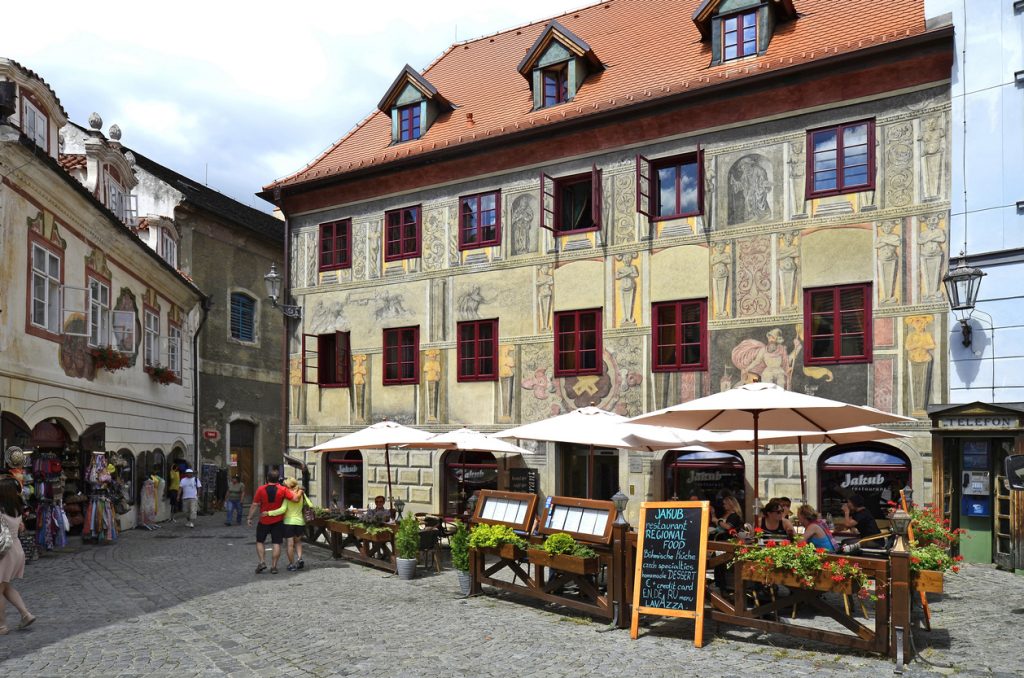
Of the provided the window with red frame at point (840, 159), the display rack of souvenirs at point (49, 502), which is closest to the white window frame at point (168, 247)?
the display rack of souvenirs at point (49, 502)

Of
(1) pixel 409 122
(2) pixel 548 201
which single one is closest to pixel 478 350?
(2) pixel 548 201

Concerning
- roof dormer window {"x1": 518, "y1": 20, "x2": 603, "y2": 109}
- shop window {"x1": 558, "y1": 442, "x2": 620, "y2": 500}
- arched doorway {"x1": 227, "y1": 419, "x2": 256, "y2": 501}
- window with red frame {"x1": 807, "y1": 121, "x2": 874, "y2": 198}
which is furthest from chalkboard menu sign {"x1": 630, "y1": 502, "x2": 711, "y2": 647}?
arched doorway {"x1": 227, "y1": 419, "x2": 256, "y2": 501}

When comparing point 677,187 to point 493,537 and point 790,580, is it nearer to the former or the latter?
point 493,537

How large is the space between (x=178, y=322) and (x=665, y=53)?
15.9 metres

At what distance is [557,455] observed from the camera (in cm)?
1925

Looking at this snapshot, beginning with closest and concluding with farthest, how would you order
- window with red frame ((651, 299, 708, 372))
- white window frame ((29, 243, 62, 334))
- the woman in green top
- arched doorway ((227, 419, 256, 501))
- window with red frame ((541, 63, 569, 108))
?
the woman in green top < white window frame ((29, 243, 62, 334)) < window with red frame ((651, 299, 708, 372)) < window with red frame ((541, 63, 569, 108)) < arched doorway ((227, 419, 256, 501))

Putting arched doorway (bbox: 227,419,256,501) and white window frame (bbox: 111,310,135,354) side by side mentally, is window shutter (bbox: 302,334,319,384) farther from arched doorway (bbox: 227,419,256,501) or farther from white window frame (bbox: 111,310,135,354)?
arched doorway (bbox: 227,419,256,501)

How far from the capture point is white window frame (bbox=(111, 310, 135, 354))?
21.6 meters

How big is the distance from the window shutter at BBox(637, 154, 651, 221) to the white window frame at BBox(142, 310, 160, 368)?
43.6 ft

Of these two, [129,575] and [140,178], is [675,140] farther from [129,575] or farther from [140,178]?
[140,178]

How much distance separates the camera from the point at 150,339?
2458cm

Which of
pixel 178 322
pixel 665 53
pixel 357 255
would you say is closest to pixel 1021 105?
pixel 665 53

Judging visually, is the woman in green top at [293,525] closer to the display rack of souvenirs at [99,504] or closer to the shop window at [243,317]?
the display rack of souvenirs at [99,504]

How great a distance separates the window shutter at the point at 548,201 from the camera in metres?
19.3
